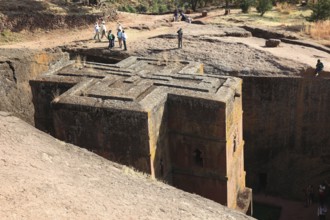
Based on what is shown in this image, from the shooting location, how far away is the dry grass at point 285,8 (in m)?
21.5

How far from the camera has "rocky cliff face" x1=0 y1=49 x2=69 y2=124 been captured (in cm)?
1016

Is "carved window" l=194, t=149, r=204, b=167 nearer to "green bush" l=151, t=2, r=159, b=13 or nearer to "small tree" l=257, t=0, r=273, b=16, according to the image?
"small tree" l=257, t=0, r=273, b=16

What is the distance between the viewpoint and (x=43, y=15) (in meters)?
20.6

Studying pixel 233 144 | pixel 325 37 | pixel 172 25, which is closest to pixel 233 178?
pixel 233 144

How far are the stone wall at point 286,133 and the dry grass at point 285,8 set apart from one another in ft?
32.5

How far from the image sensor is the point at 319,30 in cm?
1680

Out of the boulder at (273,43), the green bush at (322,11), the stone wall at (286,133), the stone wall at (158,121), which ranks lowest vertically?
the stone wall at (286,133)

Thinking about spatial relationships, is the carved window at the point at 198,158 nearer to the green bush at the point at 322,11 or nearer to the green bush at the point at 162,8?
the green bush at the point at 322,11

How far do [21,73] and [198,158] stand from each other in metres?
4.75

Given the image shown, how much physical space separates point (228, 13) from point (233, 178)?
13.6 m

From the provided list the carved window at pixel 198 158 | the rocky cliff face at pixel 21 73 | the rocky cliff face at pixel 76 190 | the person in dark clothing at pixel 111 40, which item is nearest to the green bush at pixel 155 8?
the person in dark clothing at pixel 111 40

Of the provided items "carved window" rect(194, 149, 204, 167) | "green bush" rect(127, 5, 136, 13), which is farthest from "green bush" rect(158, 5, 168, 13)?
"carved window" rect(194, 149, 204, 167)

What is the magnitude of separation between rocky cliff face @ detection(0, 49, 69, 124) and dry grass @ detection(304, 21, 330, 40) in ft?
32.9

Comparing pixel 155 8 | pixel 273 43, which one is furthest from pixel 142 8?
pixel 273 43
